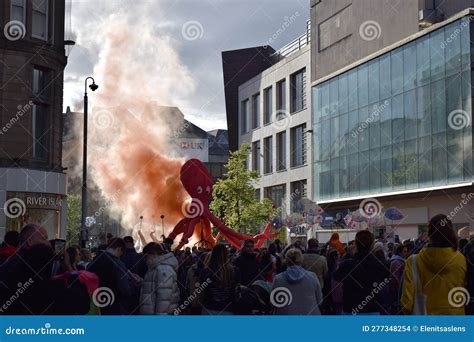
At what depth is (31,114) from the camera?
105 feet

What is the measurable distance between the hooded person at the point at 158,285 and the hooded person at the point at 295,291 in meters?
1.82

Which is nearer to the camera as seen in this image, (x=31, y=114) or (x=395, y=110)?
(x=31, y=114)

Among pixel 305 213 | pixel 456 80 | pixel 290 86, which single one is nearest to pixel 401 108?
pixel 456 80

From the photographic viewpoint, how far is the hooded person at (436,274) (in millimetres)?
7465

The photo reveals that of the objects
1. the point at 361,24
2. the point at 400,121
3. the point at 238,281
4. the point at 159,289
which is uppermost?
the point at 361,24

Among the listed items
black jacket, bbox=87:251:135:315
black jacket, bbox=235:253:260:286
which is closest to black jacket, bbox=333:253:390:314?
black jacket, bbox=87:251:135:315

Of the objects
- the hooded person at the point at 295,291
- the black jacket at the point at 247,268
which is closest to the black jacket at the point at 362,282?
the hooded person at the point at 295,291

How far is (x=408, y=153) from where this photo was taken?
45.2 m

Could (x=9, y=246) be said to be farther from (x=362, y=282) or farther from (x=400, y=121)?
(x=400, y=121)

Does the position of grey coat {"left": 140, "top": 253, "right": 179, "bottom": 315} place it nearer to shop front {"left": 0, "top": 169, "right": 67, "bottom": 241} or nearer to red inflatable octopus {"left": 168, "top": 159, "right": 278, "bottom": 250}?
red inflatable octopus {"left": 168, "top": 159, "right": 278, "bottom": 250}

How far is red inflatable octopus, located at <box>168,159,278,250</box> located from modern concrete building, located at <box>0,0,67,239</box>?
5.67 metres

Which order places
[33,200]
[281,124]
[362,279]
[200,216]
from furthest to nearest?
[281,124] → [33,200] → [200,216] → [362,279]

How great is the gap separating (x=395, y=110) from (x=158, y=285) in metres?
37.7

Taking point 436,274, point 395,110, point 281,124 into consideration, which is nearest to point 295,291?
point 436,274
